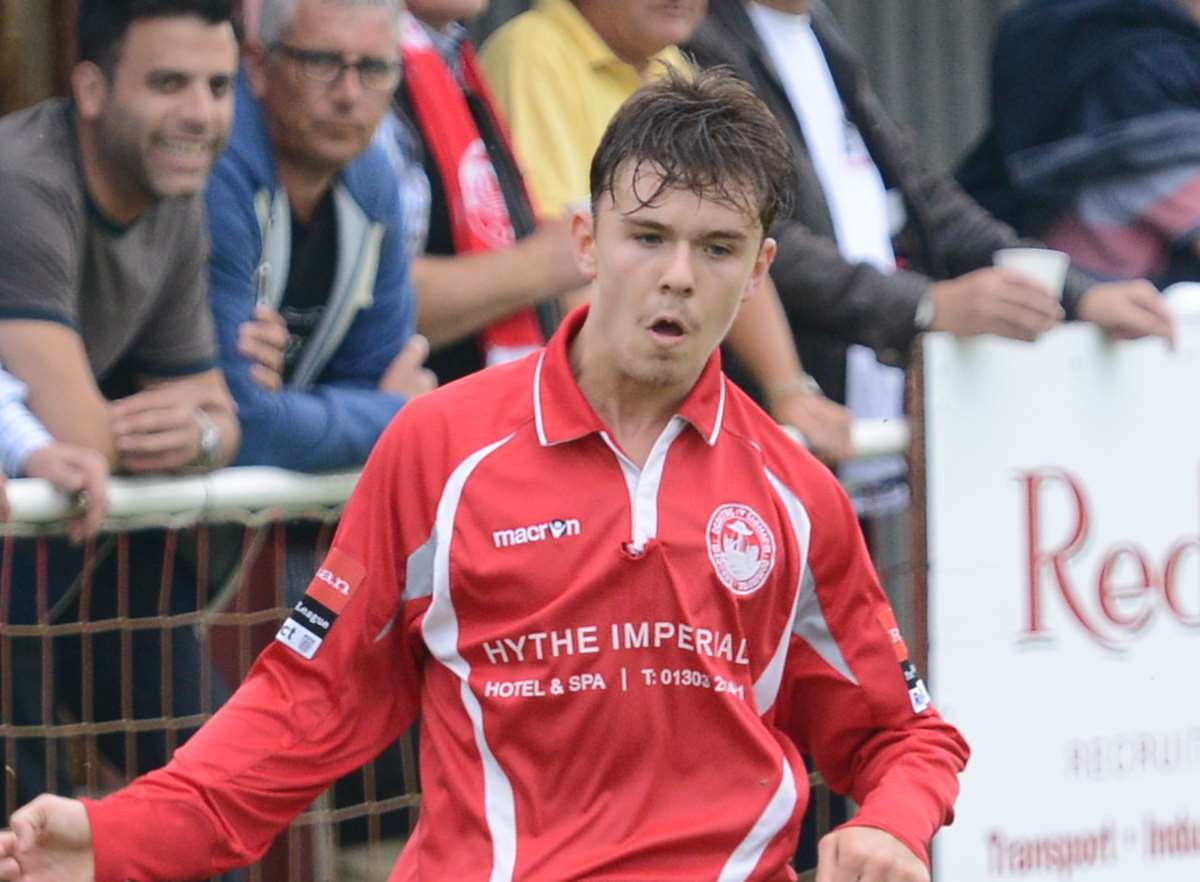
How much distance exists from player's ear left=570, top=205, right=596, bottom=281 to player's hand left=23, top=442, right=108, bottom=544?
1.12 meters

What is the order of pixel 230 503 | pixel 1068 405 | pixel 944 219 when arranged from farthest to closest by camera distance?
pixel 944 219 → pixel 1068 405 → pixel 230 503

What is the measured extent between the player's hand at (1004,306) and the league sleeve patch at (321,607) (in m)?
2.10

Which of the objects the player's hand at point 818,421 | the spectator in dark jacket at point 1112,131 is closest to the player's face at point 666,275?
the player's hand at point 818,421

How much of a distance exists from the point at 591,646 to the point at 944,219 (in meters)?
2.91

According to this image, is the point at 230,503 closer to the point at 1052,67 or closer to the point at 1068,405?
the point at 1068,405

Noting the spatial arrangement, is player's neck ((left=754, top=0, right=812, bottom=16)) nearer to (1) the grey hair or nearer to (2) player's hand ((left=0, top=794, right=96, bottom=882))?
(1) the grey hair

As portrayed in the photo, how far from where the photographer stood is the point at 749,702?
354cm

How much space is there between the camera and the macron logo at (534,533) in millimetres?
3467

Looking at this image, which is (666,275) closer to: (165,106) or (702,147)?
(702,147)

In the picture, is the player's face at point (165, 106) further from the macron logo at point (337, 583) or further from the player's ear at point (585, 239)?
the macron logo at point (337, 583)

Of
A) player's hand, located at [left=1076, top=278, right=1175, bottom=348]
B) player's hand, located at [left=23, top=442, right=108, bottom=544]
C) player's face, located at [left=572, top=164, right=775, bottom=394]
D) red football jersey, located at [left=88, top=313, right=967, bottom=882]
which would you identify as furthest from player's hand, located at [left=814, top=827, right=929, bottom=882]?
player's hand, located at [left=1076, top=278, right=1175, bottom=348]

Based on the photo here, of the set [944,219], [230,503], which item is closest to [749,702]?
[230,503]

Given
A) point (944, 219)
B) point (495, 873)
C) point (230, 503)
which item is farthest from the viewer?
point (944, 219)

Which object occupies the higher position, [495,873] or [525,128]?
[525,128]
